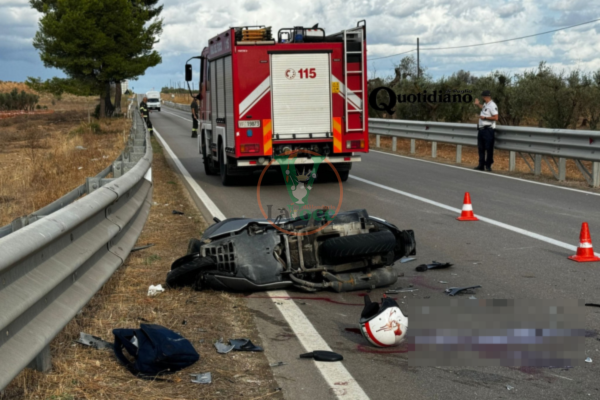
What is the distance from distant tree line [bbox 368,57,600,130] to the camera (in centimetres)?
2906

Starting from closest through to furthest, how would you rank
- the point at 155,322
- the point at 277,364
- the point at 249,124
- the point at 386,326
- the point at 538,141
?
1. the point at 277,364
2. the point at 386,326
3. the point at 155,322
4. the point at 249,124
5. the point at 538,141

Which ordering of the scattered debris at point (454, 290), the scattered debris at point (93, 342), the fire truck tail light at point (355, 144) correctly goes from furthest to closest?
the fire truck tail light at point (355, 144), the scattered debris at point (454, 290), the scattered debris at point (93, 342)

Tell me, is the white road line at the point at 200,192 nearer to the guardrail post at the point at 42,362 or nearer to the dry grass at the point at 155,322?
the dry grass at the point at 155,322

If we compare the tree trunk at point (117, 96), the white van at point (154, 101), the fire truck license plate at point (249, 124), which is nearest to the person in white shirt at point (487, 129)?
the fire truck license plate at point (249, 124)

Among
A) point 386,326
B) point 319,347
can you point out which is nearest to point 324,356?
point 319,347

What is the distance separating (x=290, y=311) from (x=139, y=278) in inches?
64.1

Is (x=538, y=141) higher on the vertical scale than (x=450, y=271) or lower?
higher

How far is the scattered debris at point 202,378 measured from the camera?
13.8 feet

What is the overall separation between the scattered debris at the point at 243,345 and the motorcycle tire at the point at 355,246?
151 centimetres

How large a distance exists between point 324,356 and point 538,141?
498 inches

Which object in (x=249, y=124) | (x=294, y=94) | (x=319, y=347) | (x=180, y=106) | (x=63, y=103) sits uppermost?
(x=63, y=103)

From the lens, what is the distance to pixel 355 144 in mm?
14602

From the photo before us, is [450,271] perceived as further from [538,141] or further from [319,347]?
[538,141]

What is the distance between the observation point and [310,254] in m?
6.42
